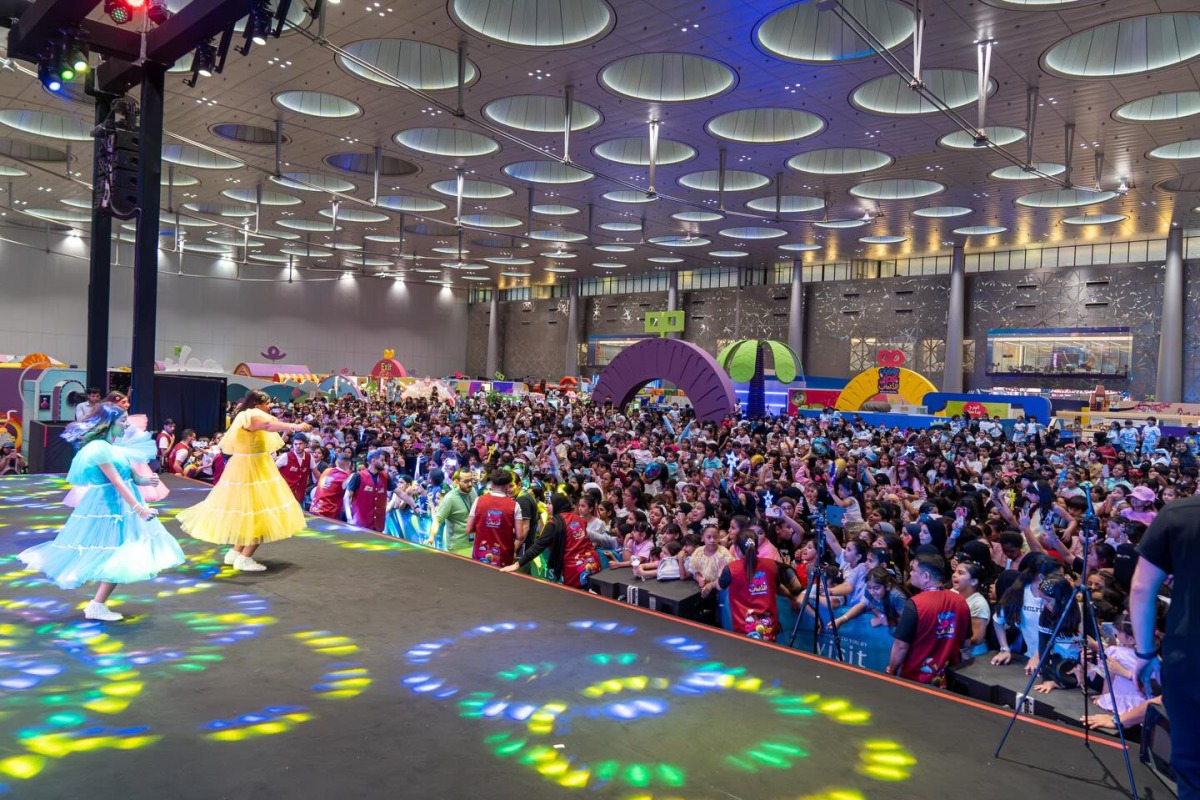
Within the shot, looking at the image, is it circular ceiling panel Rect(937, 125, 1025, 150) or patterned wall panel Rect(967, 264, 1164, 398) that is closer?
circular ceiling panel Rect(937, 125, 1025, 150)

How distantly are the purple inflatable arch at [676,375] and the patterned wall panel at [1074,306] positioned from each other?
17056 millimetres

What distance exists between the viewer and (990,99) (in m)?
15.1

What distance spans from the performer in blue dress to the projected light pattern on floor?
5.75 ft

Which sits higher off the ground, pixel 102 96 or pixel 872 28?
pixel 872 28

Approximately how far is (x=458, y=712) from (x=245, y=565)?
291 cm

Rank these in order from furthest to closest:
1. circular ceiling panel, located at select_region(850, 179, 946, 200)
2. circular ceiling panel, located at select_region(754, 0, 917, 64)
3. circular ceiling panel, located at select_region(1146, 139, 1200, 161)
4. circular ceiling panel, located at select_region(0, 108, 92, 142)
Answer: circular ceiling panel, located at select_region(850, 179, 946, 200)
circular ceiling panel, located at select_region(0, 108, 92, 142)
circular ceiling panel, located at select_region(1146, 139, 1200, 161)
circular ceiling panel, located at select_region(754, 0, 917, 64)

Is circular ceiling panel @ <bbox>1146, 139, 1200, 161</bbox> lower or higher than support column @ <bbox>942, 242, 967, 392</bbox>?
higher

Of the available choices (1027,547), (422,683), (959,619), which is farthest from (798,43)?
(422,683)

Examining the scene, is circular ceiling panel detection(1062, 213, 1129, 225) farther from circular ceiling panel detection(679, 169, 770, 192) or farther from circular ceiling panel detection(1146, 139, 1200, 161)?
circular ceiling panel detection(679, 169, 770, 192)

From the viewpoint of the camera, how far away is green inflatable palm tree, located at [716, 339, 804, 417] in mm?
24109

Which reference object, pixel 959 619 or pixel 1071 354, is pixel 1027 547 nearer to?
pixel 959 619

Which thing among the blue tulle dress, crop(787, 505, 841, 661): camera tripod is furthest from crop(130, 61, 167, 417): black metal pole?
crop(787, 505, 841, 661): camera tripod

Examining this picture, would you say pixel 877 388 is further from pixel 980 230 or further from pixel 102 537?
pixel 102 537

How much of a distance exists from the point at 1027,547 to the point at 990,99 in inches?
446
